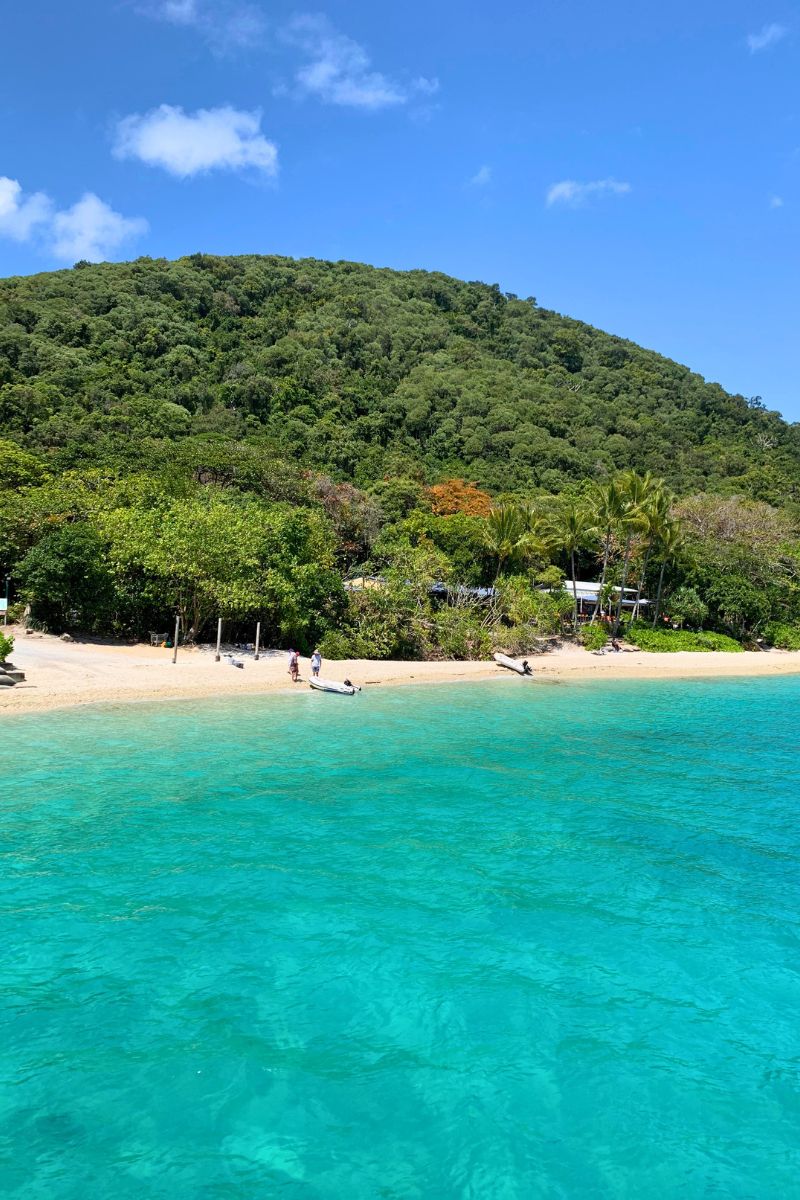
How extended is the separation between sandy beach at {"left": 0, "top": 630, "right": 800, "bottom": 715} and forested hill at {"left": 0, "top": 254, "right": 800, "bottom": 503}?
17878mm

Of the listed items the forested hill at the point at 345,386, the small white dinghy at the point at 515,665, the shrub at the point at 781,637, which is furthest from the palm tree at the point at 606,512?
the forested hill at the point at 345,386

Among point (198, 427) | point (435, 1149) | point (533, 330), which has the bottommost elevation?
point (435, 1149)

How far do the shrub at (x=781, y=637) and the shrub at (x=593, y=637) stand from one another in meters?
12.1

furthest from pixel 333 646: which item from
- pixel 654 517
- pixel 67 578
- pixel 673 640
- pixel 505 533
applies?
pixel 673 640

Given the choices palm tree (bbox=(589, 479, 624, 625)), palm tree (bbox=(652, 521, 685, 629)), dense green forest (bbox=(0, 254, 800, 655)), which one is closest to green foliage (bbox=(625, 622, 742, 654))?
palm tree (bbox=(652, 521, 685, 629))

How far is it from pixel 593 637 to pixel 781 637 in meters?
14.1

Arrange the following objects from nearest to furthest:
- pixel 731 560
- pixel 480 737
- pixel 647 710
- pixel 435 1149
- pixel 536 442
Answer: pixel 435 1149 → pixel 480 737 → pixel 647 710 → pixel 731 560 → pixel 536 442

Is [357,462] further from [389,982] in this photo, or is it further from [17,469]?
[389,982]

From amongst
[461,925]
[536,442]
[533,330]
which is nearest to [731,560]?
[536,442]

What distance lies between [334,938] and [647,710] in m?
19.8

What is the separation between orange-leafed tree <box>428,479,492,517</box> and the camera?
52.6 m

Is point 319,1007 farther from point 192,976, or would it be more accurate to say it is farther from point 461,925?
point 461,925

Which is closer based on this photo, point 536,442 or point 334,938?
point 334,938

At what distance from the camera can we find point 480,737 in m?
20.8
